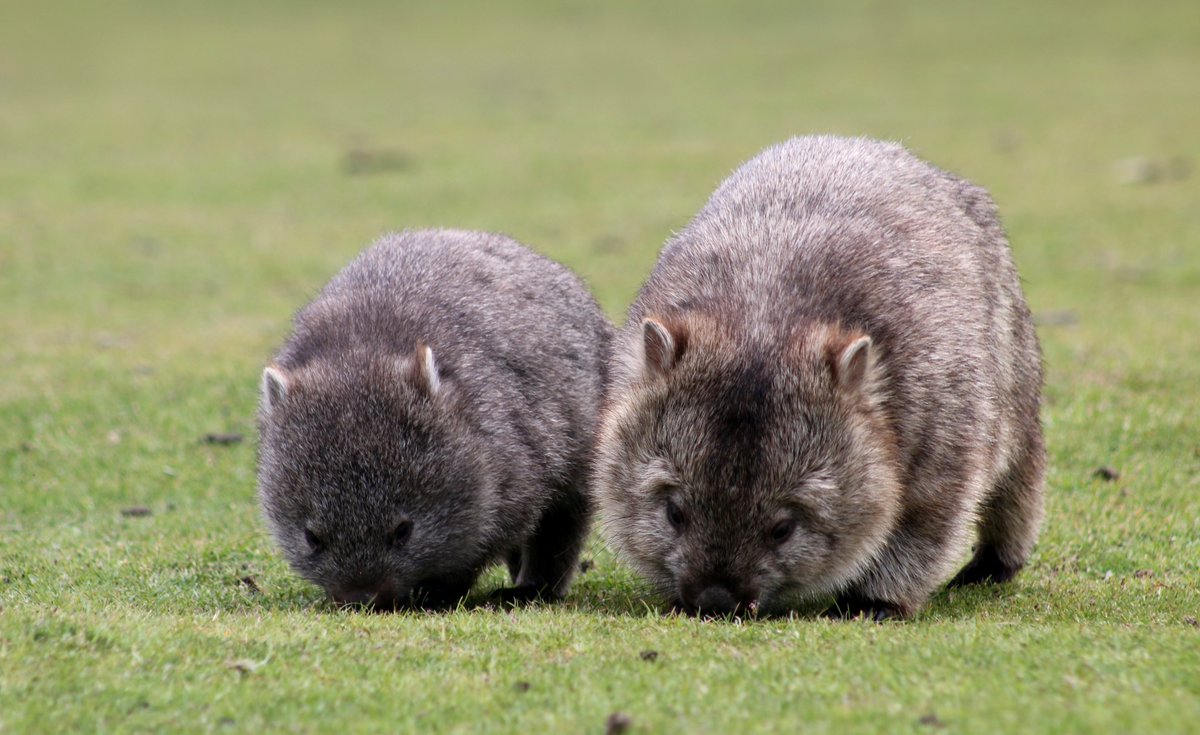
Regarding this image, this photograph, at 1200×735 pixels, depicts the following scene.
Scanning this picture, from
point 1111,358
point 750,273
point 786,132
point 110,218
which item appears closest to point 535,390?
point 750,273

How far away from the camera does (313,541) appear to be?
6828mm

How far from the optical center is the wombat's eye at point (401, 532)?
22.2ft

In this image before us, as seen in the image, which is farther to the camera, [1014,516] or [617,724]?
[1014,516]

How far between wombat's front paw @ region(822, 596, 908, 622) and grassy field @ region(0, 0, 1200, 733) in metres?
0.21

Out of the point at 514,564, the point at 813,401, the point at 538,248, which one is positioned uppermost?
the point at 813,401

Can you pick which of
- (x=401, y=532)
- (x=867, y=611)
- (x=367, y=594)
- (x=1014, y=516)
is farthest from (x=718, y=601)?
(x=1014, y=516)

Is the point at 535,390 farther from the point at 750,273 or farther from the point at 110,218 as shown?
the point at 110,218

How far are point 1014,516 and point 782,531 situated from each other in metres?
2.02

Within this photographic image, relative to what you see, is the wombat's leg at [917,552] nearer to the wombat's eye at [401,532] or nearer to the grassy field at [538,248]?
the grassy field at [538,248]

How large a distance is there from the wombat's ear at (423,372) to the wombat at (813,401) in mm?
845

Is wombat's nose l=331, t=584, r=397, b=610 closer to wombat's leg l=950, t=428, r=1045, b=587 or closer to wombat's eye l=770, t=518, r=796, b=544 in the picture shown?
wombat's eye l=770, t=518, r=796, b=544

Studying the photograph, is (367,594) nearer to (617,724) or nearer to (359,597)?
(359,597)

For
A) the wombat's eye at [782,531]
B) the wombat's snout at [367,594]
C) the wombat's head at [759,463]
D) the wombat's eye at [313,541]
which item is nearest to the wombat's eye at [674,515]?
the wombat's head at [759,463]

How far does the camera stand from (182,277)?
16.7 m
